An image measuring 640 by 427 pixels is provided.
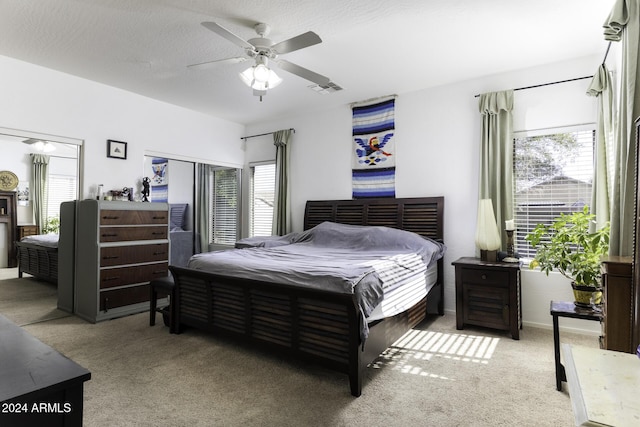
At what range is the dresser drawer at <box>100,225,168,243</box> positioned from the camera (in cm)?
388

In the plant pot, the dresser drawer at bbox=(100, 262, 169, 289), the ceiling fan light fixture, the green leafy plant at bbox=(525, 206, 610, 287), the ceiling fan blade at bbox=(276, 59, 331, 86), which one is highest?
the ceiling fan blade at bbox=(276, 59, 331, 86)

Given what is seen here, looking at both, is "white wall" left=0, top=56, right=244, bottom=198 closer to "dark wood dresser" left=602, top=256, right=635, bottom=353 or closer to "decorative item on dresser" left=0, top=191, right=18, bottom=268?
"decorative item on dresser" left=0, top=191, right=18, bottom=268

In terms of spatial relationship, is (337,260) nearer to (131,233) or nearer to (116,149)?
(131,233)

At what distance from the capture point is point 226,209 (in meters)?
6.30

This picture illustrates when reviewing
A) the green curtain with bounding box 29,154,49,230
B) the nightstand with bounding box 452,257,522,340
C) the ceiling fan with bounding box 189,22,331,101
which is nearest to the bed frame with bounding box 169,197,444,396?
the nightstand with bounding box 452,257,522,340

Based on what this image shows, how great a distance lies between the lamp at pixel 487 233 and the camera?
368cm

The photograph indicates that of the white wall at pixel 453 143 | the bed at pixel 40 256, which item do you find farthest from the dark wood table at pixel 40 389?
the bed at pixel 40 256

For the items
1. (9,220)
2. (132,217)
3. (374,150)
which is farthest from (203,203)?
(374,150)

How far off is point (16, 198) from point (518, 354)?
19.6ft

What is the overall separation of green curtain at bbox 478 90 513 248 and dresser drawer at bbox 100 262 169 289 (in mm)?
3937

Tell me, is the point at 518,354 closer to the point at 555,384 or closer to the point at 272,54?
the point at 555,384

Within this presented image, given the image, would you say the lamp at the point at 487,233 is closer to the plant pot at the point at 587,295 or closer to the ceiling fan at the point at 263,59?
the plant pot at the point at 587,295

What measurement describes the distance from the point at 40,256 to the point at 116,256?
1807 millimetres

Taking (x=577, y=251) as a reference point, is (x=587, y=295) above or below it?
below
